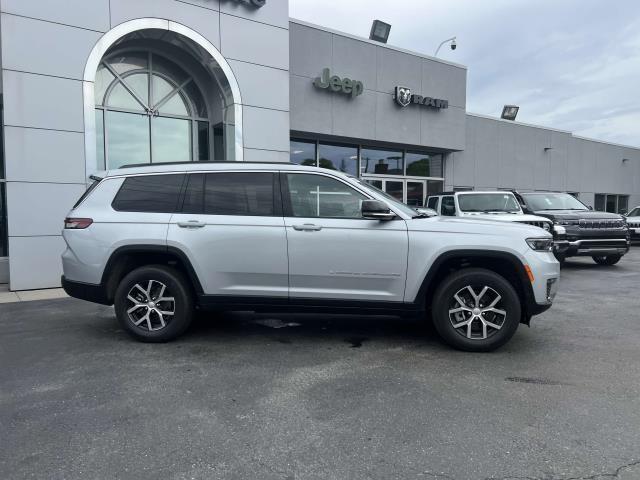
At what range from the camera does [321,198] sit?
484 cm

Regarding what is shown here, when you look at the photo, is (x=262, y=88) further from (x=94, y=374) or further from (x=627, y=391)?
(x=627, y=391)

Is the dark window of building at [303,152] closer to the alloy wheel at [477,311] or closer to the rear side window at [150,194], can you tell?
the rear side window at [150,194]

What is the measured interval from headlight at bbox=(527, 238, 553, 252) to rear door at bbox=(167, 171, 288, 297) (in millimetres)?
2483

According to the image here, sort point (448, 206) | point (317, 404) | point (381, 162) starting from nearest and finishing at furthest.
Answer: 1. point (317, 404)
2. point (448, 206)
3. point (381, 162)

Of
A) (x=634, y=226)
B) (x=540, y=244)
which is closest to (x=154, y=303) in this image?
(x=540, y=244)

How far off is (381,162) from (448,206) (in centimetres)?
485

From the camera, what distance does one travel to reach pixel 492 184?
18.4m

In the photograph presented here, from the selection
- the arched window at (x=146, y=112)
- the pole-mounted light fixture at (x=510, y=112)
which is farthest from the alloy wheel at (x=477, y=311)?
the pole-mounted light fixture at (x=510, y=112)

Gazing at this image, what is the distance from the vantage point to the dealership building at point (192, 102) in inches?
321

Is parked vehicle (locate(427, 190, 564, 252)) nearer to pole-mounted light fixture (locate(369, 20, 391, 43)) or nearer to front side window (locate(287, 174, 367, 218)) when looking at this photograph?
front side window (locate(287, 174, 367, 218))

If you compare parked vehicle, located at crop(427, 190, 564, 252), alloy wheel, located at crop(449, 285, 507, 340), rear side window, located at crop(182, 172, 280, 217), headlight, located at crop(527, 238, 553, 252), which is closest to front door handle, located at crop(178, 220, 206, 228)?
rear side window, located at crop(182, 172, 280, 217)

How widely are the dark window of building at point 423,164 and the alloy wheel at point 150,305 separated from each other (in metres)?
12.4

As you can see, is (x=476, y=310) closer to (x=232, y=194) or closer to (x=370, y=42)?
(x=232, y=194)

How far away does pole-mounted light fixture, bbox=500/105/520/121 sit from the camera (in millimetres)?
19969
